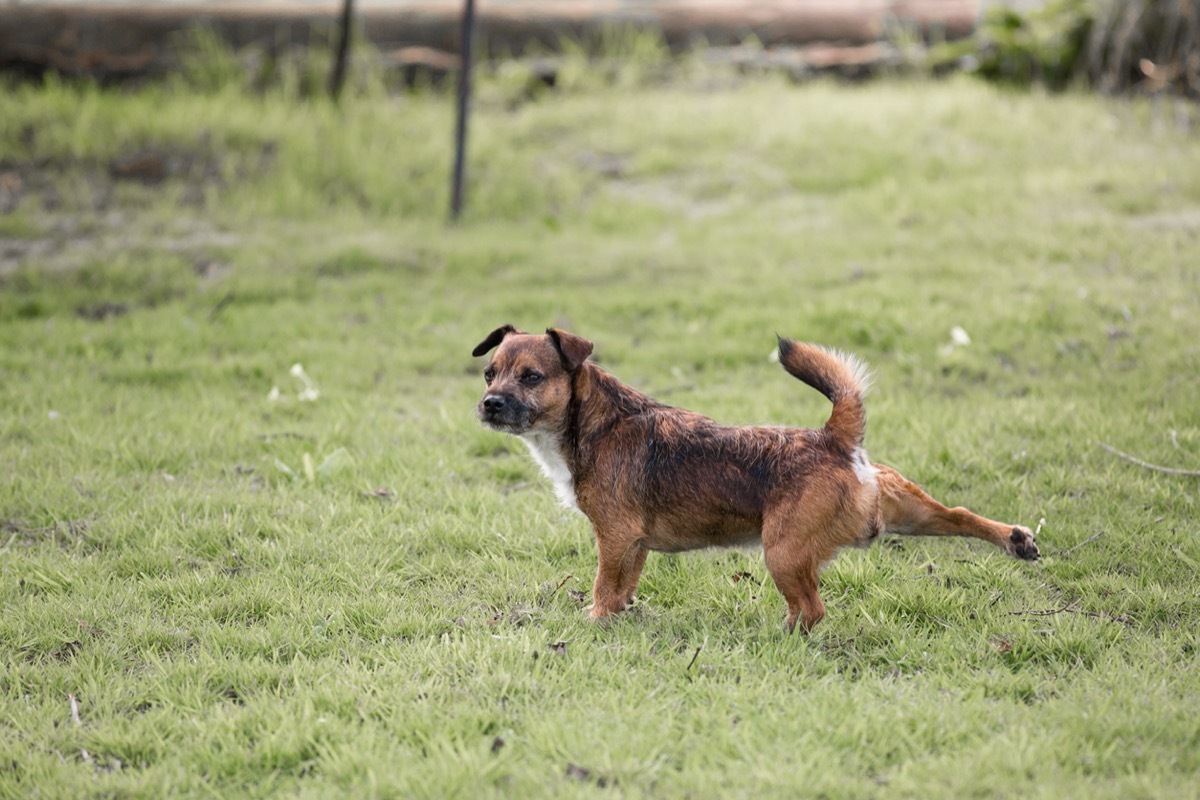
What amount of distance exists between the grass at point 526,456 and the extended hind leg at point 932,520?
0.31 m

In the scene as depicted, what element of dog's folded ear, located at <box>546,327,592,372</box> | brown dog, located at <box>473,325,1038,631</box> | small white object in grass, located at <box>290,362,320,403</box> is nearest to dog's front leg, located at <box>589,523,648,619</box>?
brown dog, located at <box>473,325,1038,631</box>

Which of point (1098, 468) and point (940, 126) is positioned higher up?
point (940, 126)

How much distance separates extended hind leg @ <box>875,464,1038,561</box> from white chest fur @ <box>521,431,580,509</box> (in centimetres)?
132

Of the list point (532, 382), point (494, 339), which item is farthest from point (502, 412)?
point (494, 339)

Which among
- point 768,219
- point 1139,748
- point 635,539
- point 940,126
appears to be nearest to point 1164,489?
point 1139,748

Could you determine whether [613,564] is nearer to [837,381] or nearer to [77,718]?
[837,381]

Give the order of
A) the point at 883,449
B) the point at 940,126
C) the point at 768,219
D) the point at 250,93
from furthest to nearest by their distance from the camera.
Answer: the point at 250,93 → the point at 940,126 → the point at 768,219 → the point at 883,449

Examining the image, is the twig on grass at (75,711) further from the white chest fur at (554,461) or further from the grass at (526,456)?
the white chest fur at (554,461)

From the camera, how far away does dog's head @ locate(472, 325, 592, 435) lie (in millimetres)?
4762

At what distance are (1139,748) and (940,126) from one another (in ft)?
32.6

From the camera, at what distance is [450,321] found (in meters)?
9.10

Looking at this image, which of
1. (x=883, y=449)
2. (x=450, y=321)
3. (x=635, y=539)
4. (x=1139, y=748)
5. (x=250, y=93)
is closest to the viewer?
(x=1139, y=748)

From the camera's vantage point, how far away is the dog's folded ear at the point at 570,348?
4840 millimetres

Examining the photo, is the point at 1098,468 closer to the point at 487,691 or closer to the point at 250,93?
the point at 487,691
